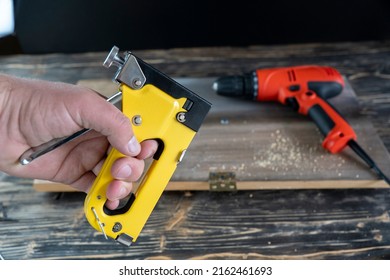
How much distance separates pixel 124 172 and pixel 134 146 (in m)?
0.04

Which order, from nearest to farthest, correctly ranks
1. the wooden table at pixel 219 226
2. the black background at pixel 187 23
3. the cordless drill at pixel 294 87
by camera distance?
the wooden table at pixel 219 226 → the cordless drill at pixel 294 87 → the black background at pixel 187 23

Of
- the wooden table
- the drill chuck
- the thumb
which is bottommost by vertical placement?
the wooden table

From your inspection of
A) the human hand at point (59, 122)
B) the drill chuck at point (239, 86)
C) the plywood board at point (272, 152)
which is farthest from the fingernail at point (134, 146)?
the drill chuck at point (239, 86)

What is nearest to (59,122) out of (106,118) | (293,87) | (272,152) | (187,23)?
(106,118)

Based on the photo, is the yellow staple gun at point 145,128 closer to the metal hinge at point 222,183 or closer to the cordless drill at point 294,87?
the metal hinge at point 222,183

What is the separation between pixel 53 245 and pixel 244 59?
0.70 meters

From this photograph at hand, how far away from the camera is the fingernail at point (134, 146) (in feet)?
1.85

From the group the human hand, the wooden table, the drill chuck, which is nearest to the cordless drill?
the drill chuck

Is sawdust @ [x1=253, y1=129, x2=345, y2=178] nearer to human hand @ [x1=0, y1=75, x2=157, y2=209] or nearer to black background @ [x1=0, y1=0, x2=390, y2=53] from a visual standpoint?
human hand @ [x1=0, y1=75, x2=157, y2=209]

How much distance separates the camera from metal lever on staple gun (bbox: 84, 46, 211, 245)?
21.5 inches

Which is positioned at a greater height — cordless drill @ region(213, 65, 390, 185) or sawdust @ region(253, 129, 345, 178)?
cordless drill @ region(213, 65, 390, 185)

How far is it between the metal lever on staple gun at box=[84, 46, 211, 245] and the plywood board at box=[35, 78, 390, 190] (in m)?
0.17

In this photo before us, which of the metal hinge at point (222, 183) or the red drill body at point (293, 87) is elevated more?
the red drill body at point (293, 87)

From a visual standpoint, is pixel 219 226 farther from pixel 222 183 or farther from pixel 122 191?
pixel 122 191
